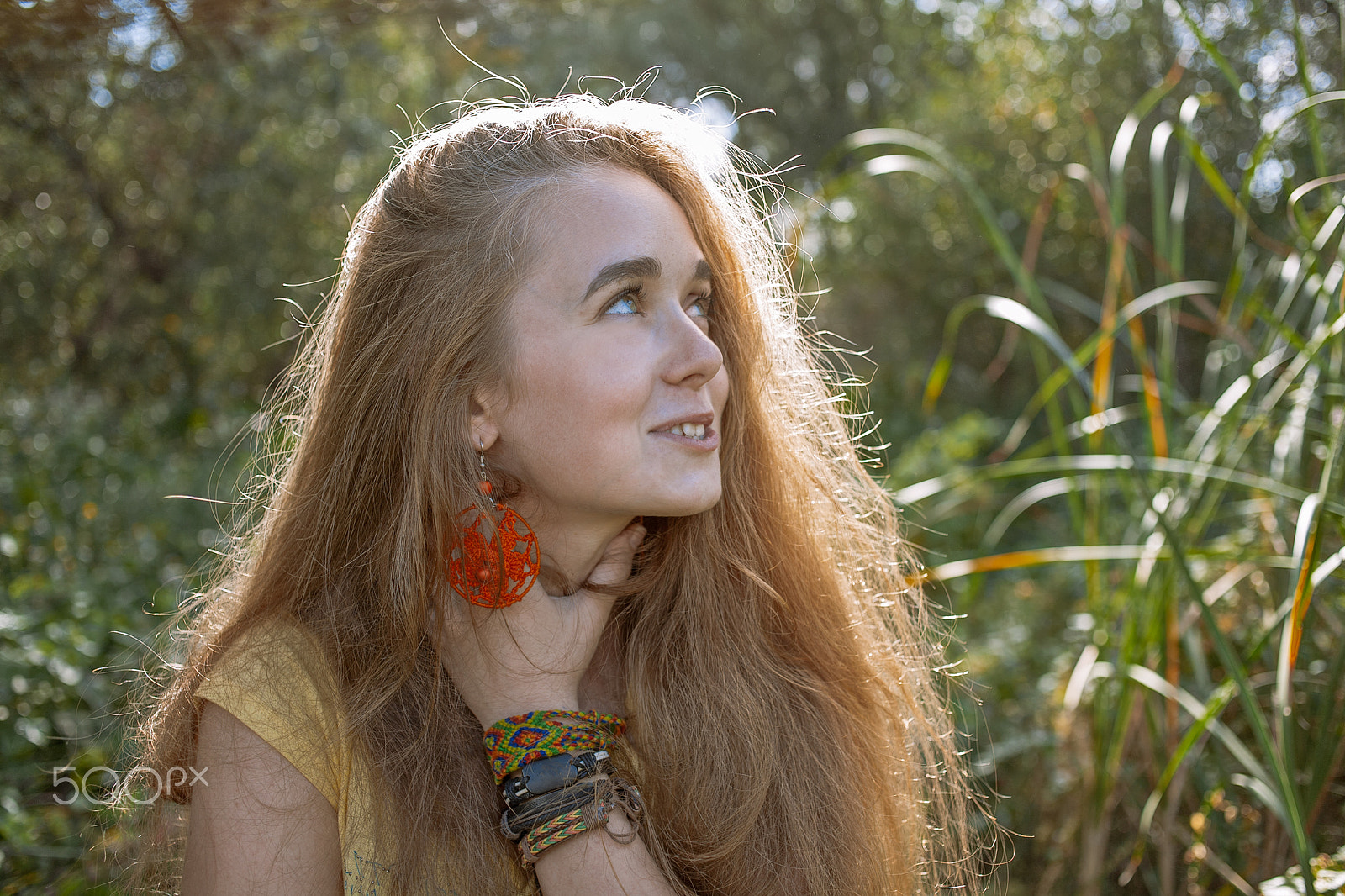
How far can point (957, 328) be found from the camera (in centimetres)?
415

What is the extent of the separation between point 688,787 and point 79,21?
90.3 inches

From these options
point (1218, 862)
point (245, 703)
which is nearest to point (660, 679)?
point (245, 703)

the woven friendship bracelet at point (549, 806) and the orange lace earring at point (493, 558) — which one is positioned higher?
the orange lace earring at point (493, 558)

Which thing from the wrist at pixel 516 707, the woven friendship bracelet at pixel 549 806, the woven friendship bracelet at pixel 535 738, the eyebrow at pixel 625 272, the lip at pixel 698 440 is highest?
the eyebrow at pixel 625 272

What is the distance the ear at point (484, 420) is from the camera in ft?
5.06

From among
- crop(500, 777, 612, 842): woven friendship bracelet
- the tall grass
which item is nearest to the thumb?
crop(500, 777, 612, 842): woven friendship bracelet

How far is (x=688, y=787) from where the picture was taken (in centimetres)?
151

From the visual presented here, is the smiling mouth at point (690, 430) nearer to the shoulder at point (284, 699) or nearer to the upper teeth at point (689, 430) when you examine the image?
the upper teeth at point (689, 430)

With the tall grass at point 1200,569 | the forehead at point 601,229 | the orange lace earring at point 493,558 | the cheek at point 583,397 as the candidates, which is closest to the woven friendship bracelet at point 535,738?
the orange lace earring at point 493,558

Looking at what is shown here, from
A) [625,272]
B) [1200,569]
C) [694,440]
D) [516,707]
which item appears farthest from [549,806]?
[1200,569]

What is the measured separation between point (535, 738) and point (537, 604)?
8.3 inches

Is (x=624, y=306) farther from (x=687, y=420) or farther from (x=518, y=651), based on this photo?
(x=518, y=651)

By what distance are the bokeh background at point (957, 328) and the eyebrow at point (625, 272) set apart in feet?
1.04

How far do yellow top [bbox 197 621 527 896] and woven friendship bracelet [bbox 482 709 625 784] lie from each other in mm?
190
